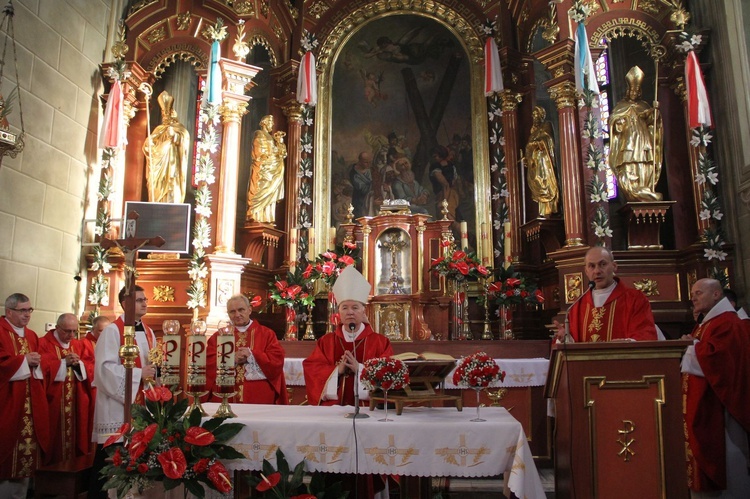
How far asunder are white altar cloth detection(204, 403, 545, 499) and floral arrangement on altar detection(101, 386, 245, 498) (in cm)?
13

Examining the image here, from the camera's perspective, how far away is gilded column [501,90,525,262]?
33.7 ft

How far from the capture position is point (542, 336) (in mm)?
9828

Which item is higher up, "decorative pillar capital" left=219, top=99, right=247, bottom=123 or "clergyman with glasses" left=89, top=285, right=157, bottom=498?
"decorative pillar capital" left=219, top=99, right=247, bottom=123

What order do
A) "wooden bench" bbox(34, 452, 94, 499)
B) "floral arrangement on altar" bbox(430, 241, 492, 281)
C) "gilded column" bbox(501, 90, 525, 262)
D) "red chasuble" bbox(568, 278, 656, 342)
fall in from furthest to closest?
"gilded column" bbox(501, 90, 525, 262) < "floral arrangement on altar" bbox(430, 241, 492, 281) < "wooden bench" bbox(34, 452, 94, 499) < "red chasuble" bbox(568, 278, 656, 342)

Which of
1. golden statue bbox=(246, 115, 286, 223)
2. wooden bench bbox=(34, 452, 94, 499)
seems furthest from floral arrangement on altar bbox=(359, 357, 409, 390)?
golden statue bbox=(246, 115, 286, 223)

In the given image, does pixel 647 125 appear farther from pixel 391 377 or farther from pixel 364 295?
pixel 391 377

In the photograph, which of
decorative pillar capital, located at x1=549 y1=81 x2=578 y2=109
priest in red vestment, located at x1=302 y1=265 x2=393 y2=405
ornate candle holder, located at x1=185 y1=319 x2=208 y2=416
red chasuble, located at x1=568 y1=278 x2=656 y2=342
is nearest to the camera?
ornate candle holder, located at x1=185 y1=319 x2=208 y2=416

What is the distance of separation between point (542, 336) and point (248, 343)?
5488 millimetres

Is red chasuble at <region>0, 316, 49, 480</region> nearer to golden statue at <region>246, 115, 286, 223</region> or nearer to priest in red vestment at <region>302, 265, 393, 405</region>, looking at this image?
priest in red vestment at <region>302, 265, 393, 405</region>

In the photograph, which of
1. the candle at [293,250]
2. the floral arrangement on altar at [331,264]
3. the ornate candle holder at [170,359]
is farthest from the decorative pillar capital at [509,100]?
the ornate candle holder at [170,359]

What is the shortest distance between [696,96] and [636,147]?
987mm

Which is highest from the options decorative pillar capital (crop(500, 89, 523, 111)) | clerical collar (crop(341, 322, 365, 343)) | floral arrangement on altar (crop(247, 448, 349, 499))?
decorative pillar capital (crop(500, 89, 523, 111))

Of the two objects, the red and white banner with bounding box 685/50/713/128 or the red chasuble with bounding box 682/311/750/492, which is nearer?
the red chasuble with bounding box 682/311/750/492

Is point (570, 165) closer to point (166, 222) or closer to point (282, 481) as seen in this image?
point (166, 222)
